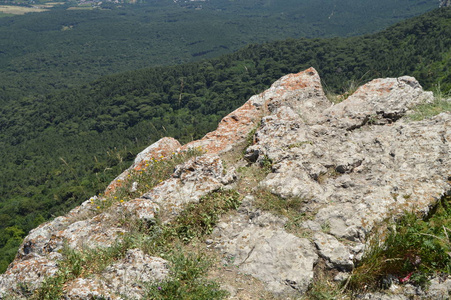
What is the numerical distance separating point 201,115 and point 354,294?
117987 millimetres

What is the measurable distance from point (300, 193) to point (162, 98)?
136m

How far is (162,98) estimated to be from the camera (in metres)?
134

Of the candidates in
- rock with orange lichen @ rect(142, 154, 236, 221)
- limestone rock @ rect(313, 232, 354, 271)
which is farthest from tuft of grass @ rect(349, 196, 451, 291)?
rock with orange lichen @ rect(142, 154, 236, 221)

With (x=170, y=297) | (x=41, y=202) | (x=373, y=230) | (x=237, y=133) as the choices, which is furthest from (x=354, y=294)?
(x=41, y=202)

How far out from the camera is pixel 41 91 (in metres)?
182

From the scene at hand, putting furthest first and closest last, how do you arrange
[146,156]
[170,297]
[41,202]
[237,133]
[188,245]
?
[41,202] → [146,156] → [237,133] → [188,245] → [170,297]

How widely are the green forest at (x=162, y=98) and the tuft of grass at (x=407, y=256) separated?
7947cm

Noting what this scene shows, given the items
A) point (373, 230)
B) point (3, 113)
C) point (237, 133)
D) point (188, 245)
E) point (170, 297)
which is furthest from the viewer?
point (3, 113)

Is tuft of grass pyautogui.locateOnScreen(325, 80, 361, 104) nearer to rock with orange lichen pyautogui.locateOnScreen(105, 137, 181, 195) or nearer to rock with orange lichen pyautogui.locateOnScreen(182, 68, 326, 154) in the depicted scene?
rock with orange lichen pyautogui.locateOnScreen(182, 68, 326, 154)

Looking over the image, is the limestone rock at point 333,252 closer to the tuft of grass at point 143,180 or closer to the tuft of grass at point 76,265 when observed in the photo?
the tuft of grass at point 76,265

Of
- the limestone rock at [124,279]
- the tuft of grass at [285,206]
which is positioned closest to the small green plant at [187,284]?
the limestone rock at [124,279]

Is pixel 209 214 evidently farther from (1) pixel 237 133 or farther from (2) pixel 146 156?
(2) pixel 146 156

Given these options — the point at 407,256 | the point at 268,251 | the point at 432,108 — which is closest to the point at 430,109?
the point at 432,108

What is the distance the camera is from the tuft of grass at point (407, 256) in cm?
331
